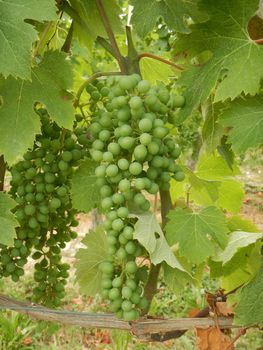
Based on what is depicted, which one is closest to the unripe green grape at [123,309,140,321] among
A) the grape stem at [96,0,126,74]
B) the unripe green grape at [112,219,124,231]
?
the unripe green grape at [112,219,124,231]

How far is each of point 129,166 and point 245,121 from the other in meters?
0.35

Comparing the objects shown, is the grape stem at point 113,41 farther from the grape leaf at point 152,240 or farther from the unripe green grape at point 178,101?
the grape leaf at point 152,240

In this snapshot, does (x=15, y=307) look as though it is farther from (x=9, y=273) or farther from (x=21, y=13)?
(x=21, y=13)

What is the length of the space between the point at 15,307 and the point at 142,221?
0.57m

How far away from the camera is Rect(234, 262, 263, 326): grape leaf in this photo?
129cm

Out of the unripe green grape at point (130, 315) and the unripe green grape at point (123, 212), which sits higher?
the unripe green grape at point (123, 212)

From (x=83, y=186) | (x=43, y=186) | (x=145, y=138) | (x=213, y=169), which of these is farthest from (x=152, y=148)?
(x=213, y=169)

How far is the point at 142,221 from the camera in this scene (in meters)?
1.23

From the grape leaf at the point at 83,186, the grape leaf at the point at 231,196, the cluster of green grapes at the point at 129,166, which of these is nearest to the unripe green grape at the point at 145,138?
the cluster of green grapes at the point at 129,166

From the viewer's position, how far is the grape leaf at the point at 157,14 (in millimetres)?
1402

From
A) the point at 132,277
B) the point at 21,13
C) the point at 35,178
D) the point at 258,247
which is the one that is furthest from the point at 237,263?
the point at 21,13

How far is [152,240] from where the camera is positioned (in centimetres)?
123

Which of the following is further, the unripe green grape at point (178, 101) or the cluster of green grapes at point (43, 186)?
the cluster of green grapes at point (43, 186)

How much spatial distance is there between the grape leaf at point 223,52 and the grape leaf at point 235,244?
366mm
